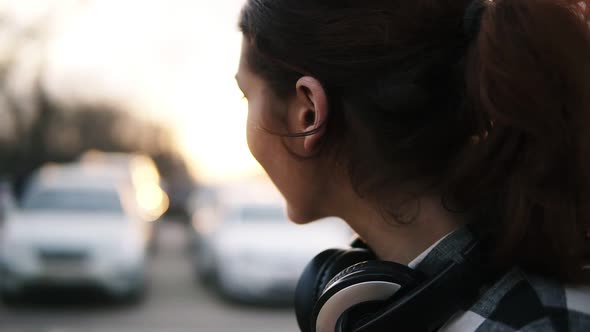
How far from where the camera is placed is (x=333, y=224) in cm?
870

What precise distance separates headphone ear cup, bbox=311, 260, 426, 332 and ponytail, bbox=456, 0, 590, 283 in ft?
0.41

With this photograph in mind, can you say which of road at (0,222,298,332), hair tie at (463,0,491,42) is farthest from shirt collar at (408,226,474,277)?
road at (0,222,298,332)

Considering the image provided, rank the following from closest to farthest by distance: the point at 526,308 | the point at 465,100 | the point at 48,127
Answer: the point at 526,308, the point at 465,100, the point at 48,127

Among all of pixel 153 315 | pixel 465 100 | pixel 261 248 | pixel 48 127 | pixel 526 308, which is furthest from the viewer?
pixel 48 127

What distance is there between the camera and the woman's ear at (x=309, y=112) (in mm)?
984

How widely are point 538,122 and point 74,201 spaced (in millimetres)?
8185

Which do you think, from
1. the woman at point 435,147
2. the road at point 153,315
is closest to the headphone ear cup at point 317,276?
the woman at point 435,147

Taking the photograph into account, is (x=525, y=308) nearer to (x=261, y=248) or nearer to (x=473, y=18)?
(x=473, y=18)

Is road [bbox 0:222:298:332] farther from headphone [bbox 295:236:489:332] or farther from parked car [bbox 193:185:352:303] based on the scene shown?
headphone [bbox 295:236:489:332]

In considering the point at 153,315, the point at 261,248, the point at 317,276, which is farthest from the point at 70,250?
the point at 317,276

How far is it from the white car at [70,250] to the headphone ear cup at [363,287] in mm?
7118

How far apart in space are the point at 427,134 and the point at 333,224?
7774 millimetres

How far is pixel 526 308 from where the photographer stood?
0.85 metres

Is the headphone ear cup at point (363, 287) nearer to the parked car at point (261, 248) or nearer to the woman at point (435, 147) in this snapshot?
the woman at point (435, 147)
